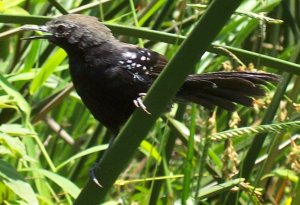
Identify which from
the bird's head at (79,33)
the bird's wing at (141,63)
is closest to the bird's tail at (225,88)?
the bird's wing at (141,63)

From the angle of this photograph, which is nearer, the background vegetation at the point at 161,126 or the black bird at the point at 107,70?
the background vegetation at the point at 161,126

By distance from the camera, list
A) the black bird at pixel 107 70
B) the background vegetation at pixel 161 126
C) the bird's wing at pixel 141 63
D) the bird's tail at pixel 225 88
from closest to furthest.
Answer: the background vegetation at pixel 161 126 < the bird's tail at pixel 225 88 < the black bird at pixel 107 70 < the bird's wing at pixel 141 63

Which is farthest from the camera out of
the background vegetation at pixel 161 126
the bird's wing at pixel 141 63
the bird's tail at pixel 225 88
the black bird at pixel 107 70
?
the bird's wing at pixel 141 63

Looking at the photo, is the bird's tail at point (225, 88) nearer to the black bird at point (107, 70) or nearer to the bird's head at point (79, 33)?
the black bird at point (107, 70)

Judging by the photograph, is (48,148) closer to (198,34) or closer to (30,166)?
(30,166)

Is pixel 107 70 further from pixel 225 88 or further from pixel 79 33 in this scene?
pixel 225 88

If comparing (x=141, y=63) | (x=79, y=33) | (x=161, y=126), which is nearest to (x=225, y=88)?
(x=141, y=63)
